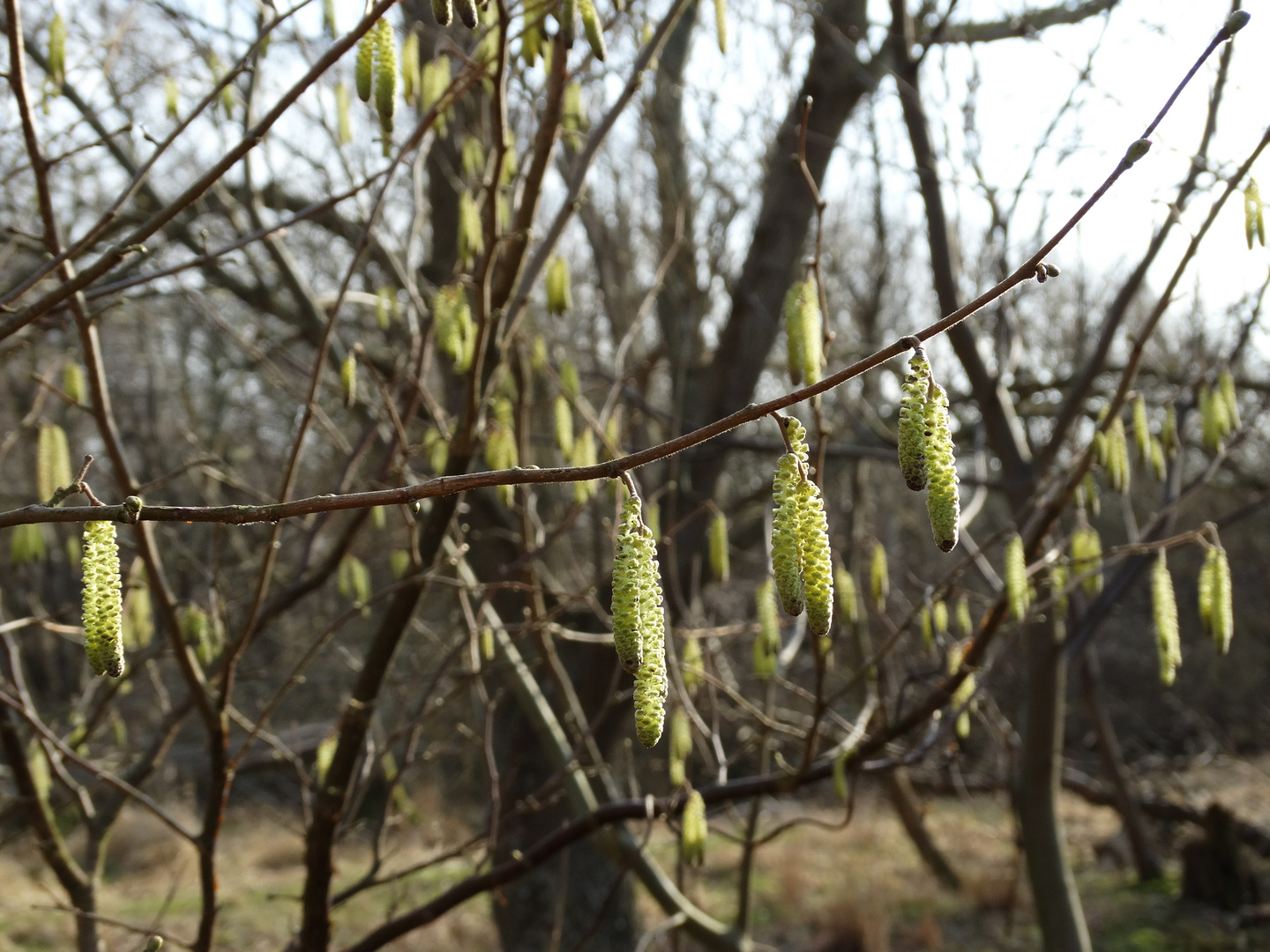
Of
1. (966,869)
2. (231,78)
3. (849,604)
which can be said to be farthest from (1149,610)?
(231,78)

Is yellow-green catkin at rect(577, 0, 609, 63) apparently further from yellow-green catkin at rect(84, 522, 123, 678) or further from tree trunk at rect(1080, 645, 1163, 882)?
tree trunk at rect(1080, 645, 1163, 882)

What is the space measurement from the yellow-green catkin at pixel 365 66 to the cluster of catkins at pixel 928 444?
3.87ft

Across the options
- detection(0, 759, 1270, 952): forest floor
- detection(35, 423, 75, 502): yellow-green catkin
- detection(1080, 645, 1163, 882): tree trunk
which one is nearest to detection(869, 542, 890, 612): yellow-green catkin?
detection(35, 423, 75, 502): yellow-green catkin

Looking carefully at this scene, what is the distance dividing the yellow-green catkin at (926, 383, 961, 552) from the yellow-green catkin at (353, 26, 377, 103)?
1203 millimetres

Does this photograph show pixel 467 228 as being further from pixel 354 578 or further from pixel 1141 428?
pixel 1141 428

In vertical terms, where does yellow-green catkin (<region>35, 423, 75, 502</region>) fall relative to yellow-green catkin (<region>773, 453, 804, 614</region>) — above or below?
above

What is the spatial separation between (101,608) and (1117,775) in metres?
7.67

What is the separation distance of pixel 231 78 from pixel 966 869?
29.5 feet

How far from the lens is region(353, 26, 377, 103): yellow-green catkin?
5.65ft

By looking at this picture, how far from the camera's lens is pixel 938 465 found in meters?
0.98

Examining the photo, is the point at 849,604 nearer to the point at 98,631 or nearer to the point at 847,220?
the point at 98,631

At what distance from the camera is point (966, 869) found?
8797mm

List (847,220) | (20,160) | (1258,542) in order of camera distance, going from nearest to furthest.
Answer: (20,160) → (847,220) → (1258,542)

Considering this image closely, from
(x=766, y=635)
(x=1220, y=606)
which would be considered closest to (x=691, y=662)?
(x=766, y=635)
